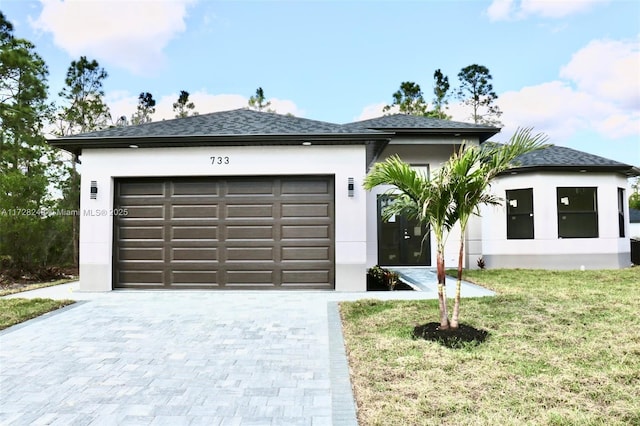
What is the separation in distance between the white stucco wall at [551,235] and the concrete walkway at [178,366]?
7.93 m

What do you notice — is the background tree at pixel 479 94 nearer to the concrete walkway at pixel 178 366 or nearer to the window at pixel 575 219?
the window at pixel 575 219

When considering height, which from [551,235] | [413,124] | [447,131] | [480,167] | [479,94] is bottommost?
[551,235]

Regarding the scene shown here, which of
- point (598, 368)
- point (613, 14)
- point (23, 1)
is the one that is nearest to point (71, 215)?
point (23, 1)

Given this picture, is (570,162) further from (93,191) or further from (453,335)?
(93,191)

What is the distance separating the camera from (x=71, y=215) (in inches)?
611

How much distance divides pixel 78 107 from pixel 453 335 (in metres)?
18.6

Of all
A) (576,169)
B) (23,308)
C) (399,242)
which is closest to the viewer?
(23,308)

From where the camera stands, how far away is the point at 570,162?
12.3m

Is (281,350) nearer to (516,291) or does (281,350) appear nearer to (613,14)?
(516,291)

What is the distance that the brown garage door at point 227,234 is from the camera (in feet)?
28.4

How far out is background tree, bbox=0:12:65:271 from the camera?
12125 millimetres

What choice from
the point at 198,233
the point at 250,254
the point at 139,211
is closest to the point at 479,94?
the point at 250,254

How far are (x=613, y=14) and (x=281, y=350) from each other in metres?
17.0

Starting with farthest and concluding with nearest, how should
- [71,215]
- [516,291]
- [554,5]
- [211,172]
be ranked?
[71,215]
[554,5]
[211,172]
[516,291]
